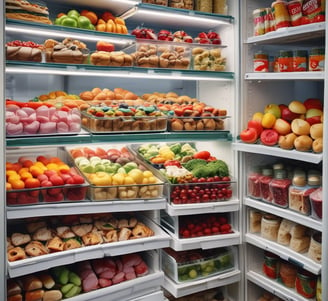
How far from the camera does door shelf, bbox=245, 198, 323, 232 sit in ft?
7.54

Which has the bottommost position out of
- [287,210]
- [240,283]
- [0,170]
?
[240,283]

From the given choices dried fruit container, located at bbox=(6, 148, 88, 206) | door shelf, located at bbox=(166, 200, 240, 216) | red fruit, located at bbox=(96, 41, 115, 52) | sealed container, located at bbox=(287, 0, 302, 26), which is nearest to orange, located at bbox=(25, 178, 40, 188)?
dried fruit container, located at bbox=(6, 148, 88, 206)

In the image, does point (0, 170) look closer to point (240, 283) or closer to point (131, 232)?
point (131, 232)

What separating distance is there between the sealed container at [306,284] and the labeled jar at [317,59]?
1256 millimetres

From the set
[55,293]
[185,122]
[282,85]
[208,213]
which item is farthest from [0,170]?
[282,85]

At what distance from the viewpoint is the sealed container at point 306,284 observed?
245 centimetres

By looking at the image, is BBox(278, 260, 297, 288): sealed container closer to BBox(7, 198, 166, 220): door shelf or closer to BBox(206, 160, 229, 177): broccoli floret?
BBox(206, 160, 229, 177): broccoli floret

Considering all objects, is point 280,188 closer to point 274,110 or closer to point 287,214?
point 287,214

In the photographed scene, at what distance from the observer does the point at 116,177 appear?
2.51m

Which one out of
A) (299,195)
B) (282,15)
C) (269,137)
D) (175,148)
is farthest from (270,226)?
(282,15)

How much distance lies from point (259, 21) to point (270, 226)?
1.38m

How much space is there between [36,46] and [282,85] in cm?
178

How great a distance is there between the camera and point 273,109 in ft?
8.94

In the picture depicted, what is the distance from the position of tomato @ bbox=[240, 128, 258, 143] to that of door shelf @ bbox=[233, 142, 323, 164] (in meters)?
0.04
